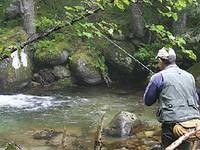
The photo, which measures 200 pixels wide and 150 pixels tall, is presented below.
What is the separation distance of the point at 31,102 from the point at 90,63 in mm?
3004

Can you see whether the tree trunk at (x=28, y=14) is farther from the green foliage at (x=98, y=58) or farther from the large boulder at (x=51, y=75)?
the green foliage at (x=98, y=58)

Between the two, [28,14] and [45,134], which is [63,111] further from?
[28,14]

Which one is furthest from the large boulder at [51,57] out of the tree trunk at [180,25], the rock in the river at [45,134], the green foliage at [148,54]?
the rock in the river at [45,134]

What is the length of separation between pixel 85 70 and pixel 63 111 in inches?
133

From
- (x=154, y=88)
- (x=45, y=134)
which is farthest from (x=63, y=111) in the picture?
(x=154, y=88)

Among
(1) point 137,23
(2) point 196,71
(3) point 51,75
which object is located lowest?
(2) point 196,71

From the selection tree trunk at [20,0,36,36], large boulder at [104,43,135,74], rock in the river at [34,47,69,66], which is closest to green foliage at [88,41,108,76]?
large boulder at [104,43,135,74]

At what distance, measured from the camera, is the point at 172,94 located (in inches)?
202

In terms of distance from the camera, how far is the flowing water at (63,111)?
972cm

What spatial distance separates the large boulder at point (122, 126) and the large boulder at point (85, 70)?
510 centimetres

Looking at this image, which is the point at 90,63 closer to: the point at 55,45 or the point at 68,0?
the point at 55,45

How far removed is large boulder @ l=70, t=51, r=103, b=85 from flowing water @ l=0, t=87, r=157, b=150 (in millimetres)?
378

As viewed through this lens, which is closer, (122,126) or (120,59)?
(122,126)

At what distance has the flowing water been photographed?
31.9 feet
